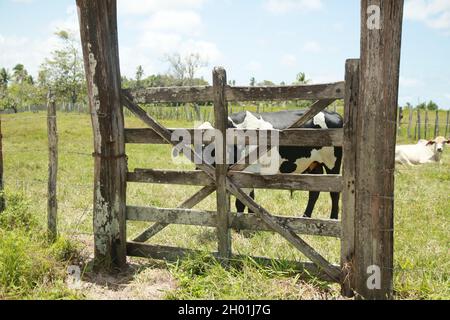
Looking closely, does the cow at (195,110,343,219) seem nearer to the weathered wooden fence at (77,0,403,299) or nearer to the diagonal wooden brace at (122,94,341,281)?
the diagonal wooden brace at (122,94,341,281)

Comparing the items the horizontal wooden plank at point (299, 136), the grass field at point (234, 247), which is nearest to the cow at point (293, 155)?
the grass field at point (234, 247)

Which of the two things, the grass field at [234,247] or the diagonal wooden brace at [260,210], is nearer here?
the grass field at [234,247]

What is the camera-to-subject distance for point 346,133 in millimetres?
3635

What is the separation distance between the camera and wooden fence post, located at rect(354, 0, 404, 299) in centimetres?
333

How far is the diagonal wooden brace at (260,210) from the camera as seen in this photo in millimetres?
3869

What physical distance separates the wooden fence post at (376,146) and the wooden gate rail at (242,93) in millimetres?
329

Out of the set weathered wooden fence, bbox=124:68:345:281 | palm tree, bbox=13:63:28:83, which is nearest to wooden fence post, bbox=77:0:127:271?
weathered wooden fence, bbox=124:68:345:281

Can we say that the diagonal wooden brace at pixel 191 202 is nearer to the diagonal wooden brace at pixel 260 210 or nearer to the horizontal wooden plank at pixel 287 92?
the diagonal wooden brace at pixel 260 210

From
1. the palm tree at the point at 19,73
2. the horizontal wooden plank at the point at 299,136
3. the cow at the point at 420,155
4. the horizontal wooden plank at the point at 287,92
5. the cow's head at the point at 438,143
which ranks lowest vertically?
the cow at the point at 420,155

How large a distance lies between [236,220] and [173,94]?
153cm

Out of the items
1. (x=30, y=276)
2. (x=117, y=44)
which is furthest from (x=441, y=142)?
(x=30, y=276)
